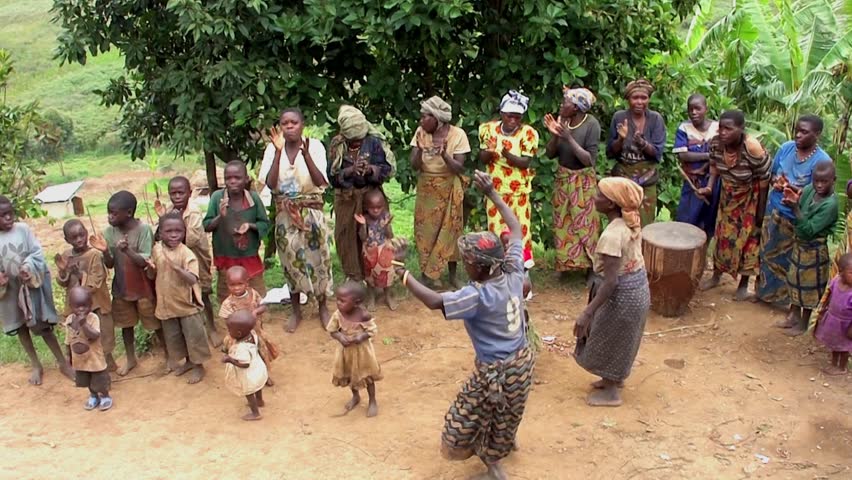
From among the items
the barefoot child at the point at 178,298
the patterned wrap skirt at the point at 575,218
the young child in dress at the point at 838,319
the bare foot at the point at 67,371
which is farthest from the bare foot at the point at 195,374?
the young child in dress at the point at 838,319

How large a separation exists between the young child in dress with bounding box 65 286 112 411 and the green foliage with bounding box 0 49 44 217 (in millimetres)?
1482

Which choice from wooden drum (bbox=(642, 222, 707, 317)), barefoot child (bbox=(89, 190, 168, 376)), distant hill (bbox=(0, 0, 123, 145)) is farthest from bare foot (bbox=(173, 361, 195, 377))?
distant hill (bbox=(0, 0, 123, 145))

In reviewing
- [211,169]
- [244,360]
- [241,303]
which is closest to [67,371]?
[241,303]

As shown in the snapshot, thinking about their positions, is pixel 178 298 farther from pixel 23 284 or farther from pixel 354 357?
pixel 354 357

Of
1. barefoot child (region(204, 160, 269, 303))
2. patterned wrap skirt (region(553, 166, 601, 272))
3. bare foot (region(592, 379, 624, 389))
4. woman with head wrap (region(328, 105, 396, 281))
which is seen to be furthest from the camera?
patterned wrap skirt (region(553, 166, 601, 272))

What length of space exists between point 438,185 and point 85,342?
9.74 ft

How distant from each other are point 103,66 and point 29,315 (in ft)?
48.5

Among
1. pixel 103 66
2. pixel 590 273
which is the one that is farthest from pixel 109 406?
pixel 103 66

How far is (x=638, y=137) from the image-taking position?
6387 mm

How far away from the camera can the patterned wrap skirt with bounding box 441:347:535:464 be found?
4105mm

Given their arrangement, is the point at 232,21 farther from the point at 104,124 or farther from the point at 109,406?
the point at 104,124

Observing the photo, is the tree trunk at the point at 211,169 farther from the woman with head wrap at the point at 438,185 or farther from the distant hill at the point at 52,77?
the distant hill at the point at 52,77

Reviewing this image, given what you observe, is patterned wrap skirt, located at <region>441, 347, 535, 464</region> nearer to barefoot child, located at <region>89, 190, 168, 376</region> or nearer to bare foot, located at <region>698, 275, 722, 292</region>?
barefoot child, located at <region>89, 190, 168, 376</region>

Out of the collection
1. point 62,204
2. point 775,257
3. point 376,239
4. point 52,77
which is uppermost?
point 52,77
